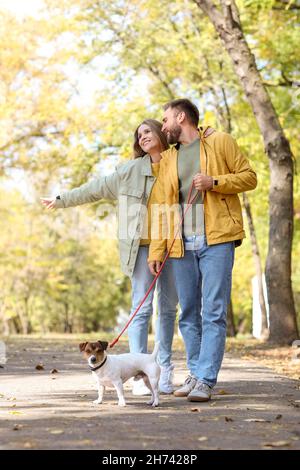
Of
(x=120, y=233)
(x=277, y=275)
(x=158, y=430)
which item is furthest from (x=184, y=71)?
(x=158, y=430)

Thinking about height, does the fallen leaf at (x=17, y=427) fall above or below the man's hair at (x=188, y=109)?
below

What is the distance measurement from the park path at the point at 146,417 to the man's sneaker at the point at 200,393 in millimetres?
129

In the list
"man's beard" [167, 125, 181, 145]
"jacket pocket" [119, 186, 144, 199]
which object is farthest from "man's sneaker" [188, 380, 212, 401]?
"man's beard" [167, 125, 181, 145]

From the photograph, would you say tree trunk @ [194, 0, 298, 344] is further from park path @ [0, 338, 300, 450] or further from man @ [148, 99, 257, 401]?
man @ [148, 99, 257, 401]

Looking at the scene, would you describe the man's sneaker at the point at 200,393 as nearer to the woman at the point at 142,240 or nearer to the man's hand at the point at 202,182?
the woman at the point at 142,240

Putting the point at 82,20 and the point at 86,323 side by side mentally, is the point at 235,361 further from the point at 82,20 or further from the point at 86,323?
the point at 86,323

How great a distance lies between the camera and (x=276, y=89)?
1023 inches

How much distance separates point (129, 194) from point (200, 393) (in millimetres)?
1986

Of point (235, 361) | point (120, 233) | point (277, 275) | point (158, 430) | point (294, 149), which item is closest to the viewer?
point (158, 430)

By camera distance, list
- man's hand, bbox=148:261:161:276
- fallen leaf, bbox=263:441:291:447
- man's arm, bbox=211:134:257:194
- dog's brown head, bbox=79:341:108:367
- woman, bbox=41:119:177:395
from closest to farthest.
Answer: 1. fallen leaf, bbox=263:441:291:447
2. dog's brown head, bbox=79:341:108:367
3. man's arm, bbox=211:134:257:194
4. man's hand, bbox=148:261:161:276
5. woman, bbox=41:119:177:395

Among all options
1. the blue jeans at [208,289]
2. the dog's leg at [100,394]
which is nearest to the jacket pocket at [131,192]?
the blue jeans at [208,289]

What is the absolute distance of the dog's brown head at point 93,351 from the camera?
6.92 meters

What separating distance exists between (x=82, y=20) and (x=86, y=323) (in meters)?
42.6

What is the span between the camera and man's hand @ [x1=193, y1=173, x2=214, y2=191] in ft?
24.8
